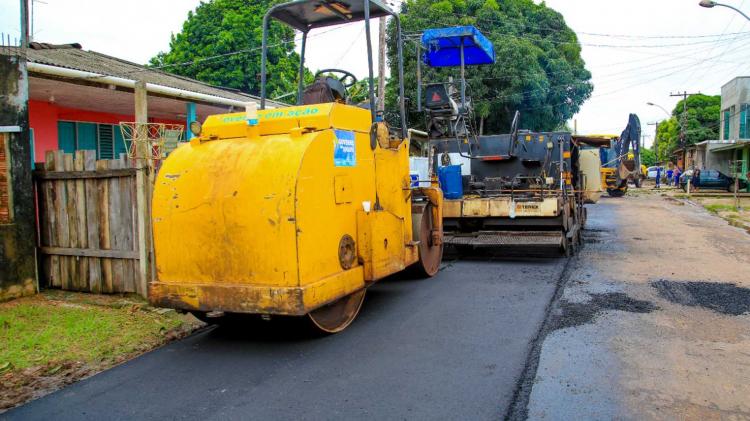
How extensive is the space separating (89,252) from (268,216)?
135 inches

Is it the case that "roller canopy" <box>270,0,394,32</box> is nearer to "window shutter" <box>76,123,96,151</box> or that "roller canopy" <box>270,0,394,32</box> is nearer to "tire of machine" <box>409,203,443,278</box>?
"tire of machine" <box>409,203,443,278</box>

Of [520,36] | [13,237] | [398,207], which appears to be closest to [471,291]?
[398,207]

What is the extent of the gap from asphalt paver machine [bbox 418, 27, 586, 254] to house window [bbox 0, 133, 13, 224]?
19.5 feet

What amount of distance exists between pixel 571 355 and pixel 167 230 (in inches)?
137

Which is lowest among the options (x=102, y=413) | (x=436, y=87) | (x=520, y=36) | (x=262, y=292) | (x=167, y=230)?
(x=102, y=413)

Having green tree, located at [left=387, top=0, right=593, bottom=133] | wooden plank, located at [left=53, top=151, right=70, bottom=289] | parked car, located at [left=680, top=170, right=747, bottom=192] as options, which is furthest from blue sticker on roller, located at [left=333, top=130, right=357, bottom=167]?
parked car, located at [left=680, top=170, right=747, bottom=192]

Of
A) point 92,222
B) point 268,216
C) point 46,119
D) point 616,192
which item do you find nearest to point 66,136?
point 46,119

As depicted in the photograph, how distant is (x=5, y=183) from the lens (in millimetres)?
6461

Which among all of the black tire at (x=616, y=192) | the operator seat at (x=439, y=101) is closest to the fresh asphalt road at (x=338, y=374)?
the operator seat at (x=439, y=101)

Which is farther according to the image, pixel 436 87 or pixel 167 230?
pixel 436 87

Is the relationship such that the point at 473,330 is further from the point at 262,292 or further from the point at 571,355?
the point at 262,292

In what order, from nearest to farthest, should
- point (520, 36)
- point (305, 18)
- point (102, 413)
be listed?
point (102, 413), point (305, 18), point (520, 36)

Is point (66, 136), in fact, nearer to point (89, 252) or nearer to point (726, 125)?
point (89, 252)

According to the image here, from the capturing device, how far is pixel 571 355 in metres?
4.64
